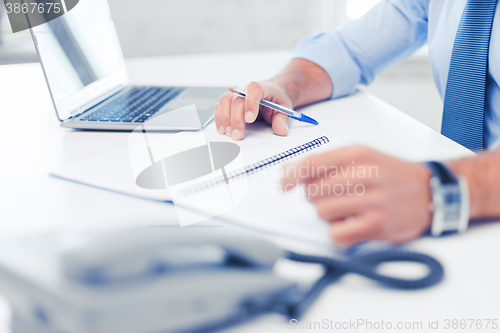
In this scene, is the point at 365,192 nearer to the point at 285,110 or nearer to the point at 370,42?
the point at 285,110

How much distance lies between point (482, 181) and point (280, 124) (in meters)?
0.31

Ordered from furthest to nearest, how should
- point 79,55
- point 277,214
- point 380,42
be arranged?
1. point 380,42
2. point 79,55
3. point 277,214

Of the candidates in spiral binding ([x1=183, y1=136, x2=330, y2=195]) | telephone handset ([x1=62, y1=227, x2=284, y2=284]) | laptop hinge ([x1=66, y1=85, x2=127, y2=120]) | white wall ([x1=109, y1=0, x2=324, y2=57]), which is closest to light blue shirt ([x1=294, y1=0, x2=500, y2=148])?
spiral binding ([x1=183, y1=136, x2=330, y2=195])

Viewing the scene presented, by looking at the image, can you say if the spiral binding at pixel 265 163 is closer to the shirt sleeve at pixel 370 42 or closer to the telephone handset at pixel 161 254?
the telephone handset at pixel 161 254

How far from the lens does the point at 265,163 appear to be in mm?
431

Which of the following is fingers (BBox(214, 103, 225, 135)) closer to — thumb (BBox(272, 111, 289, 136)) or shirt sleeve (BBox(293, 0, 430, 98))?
thumb (BBox(272, 111, 289, 136))

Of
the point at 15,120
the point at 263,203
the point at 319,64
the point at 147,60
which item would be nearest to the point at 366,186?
the point at 263,203

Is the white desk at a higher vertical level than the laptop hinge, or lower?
lower

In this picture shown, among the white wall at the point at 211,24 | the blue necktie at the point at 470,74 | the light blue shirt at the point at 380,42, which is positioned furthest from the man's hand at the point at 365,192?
the white wall at the point at 211,24

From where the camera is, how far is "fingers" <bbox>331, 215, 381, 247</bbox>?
29cm

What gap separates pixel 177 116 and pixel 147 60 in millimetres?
616

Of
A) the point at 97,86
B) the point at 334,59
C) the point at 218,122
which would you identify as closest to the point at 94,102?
the point at 97,86

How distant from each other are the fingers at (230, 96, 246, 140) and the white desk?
8 centimetres

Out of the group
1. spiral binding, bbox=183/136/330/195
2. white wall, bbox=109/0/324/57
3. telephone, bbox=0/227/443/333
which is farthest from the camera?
white wall, bbox=109/0/324/57
